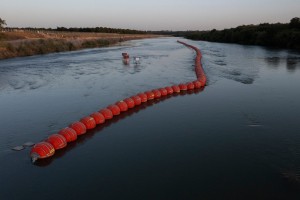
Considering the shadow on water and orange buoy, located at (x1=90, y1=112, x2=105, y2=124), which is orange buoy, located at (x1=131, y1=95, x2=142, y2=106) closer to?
the shadow on water

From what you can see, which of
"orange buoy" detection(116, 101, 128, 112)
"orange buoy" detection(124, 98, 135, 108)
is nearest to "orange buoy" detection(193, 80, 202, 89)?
"orange buoy" detection(124, 98, 135, 108)

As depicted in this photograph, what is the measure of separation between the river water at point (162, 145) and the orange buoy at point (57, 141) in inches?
11.7

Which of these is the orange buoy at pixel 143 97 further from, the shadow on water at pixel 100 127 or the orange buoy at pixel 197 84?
the orange buoy at pixel 197 84

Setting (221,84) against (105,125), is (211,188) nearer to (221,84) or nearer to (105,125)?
(105,125)

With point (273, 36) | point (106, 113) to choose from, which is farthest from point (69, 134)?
point (273, 36)

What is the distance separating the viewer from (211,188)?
938cm

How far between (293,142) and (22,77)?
2488cm

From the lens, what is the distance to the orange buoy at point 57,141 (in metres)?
12.2

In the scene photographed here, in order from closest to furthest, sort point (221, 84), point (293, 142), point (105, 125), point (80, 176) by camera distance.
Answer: point (80, 176) < point (293, 142) < point (105, 125) < point (221, 84)

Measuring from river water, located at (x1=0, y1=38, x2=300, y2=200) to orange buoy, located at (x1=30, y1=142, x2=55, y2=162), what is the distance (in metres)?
0.31

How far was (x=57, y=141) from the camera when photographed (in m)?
12.3

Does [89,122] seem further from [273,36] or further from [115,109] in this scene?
[273,36]

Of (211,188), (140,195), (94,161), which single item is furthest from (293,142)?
(94,161)

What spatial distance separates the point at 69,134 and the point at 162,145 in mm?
4022
